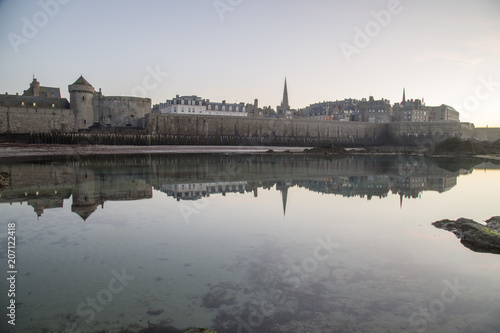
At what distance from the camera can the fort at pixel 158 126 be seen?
3276 cm

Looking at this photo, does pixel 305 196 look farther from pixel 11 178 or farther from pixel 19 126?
pixel 19 126

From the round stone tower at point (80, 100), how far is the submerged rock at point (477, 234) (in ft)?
118

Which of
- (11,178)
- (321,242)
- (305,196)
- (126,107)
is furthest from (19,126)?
(321,242)

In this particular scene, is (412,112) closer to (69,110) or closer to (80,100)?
(80,100)

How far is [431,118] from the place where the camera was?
250ft

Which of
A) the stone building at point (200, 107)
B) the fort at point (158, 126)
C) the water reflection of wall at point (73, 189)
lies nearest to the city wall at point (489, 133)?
the fort at point (158, 126)

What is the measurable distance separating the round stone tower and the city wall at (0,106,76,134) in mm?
560

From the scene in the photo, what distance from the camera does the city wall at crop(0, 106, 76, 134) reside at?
31750 mm

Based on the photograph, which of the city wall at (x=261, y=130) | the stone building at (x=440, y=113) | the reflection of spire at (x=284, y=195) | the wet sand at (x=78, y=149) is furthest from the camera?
the stone building at (x=440, y=113)

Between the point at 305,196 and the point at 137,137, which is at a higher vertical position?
the point at 137,137

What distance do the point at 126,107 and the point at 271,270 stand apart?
38.0 m

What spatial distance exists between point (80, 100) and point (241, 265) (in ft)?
119

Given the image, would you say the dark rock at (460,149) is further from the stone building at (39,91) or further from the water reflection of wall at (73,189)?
the stone building at (39,91)

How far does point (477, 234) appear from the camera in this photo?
6.35 metres
